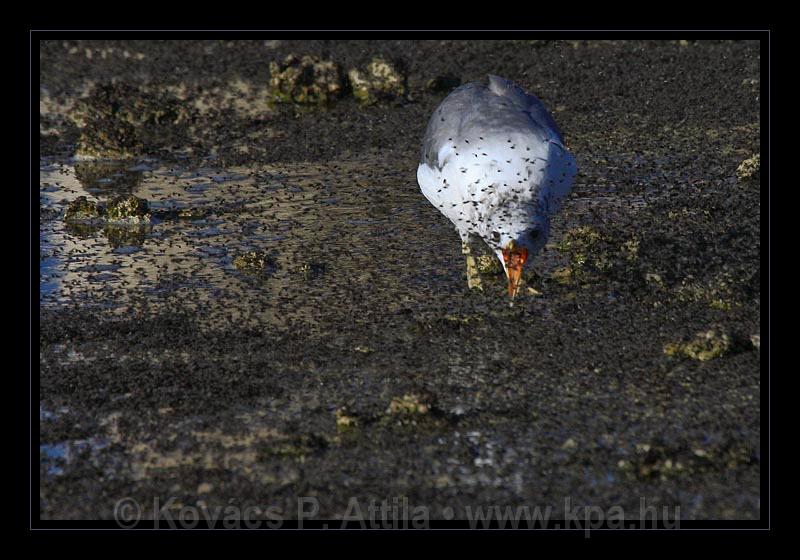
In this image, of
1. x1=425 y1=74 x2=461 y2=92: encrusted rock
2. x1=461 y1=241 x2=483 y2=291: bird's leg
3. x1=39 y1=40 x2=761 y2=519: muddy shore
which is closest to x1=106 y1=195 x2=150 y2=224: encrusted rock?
x1=39 y1=40 x2=761 y2=519: muddy shore

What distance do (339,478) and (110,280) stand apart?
2987mm

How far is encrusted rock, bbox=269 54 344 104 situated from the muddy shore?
142mm

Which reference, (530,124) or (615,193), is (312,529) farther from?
(615,193)

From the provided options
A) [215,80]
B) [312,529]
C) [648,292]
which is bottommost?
[312,529]

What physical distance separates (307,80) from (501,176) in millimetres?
4362

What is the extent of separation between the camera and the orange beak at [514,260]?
623cm

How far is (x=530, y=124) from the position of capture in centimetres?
671

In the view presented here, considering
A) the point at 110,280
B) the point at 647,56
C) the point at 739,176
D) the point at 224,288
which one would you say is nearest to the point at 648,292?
the point at 739,176

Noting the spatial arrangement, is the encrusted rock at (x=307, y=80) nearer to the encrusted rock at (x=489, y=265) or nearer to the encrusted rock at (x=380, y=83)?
the encrusted rock at (x=380, y=83)

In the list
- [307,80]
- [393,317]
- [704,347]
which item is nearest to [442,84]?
[307,80]

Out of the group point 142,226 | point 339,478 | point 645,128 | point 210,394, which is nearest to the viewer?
point 339,478

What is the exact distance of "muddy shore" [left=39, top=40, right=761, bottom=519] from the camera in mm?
4918

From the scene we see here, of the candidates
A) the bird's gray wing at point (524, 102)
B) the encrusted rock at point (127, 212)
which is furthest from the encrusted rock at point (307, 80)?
the bird's gray wing at point (524, 102)

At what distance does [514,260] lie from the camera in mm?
6238
